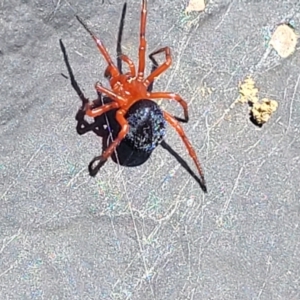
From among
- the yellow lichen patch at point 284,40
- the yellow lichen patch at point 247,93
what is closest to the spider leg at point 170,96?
the yellow lichen patch at point 247,93

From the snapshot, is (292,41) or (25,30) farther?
(292,41)

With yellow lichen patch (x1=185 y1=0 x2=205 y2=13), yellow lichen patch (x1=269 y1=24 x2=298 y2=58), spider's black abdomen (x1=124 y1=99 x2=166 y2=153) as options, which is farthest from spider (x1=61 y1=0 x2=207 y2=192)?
yellow lichen patch (x1=269 y1=24 x2=298 y2=58)

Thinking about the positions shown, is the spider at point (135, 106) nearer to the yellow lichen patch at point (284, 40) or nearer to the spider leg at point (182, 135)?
the spider leg at point (182, 135)

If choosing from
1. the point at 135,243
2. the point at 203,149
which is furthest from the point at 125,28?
the point at 135,243

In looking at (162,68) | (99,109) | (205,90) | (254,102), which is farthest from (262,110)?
(99,109)

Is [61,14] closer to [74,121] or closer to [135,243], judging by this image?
[74,121]

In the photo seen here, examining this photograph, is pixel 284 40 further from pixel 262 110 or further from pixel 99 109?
pixel 99 109
